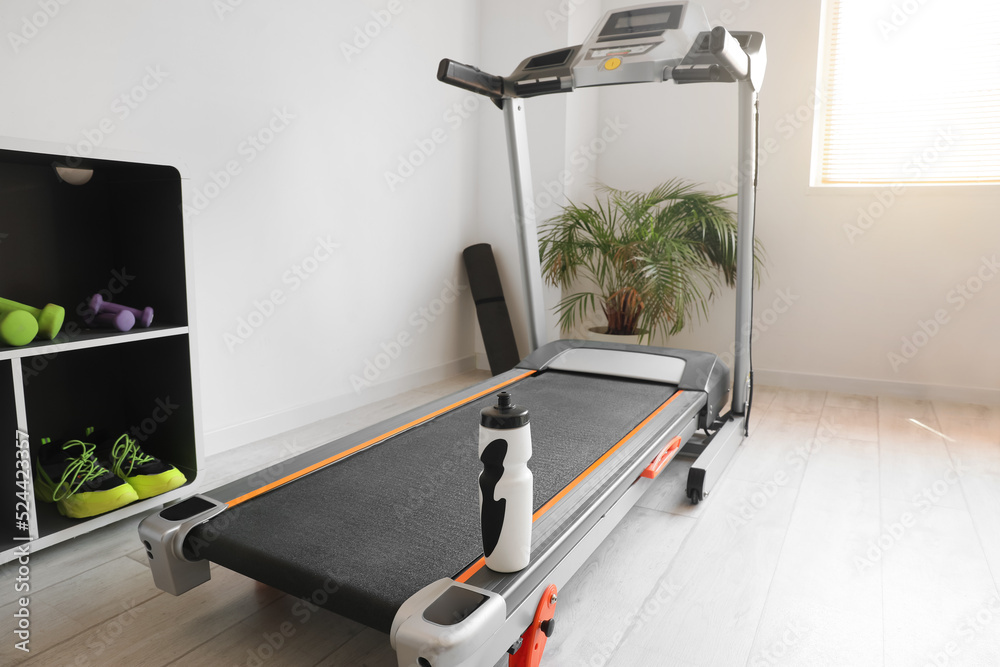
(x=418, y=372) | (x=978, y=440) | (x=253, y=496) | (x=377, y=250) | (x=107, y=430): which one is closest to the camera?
(x=253, y=496)

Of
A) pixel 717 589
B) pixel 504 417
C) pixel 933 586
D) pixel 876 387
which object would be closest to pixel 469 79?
pixel 504 417

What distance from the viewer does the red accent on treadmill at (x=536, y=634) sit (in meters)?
1.29

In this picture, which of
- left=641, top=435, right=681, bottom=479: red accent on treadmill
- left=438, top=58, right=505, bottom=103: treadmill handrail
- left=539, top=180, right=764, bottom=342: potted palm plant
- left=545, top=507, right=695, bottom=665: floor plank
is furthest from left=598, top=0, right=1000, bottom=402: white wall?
left=545, top=507, right=695, bottom=665: floor plank

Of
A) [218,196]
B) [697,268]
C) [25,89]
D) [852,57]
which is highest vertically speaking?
[852,57]

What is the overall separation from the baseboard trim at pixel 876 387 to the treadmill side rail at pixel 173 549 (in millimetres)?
3119

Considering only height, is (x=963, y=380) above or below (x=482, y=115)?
below

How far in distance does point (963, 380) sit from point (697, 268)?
142 centimetres

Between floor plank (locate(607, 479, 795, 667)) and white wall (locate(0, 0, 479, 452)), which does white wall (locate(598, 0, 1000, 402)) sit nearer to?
white wall (locate(0, 0, 479, 452))

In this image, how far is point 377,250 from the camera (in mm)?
3283

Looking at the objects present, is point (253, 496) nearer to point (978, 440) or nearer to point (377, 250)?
point (377, 250)

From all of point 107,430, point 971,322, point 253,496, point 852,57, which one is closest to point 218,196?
point 107,430

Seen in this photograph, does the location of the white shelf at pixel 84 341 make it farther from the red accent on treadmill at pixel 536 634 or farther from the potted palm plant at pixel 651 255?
the potted palm plant at pixel 651 255

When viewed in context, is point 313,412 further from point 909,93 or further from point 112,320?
point 909,93

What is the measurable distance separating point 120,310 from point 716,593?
178 centimetres
